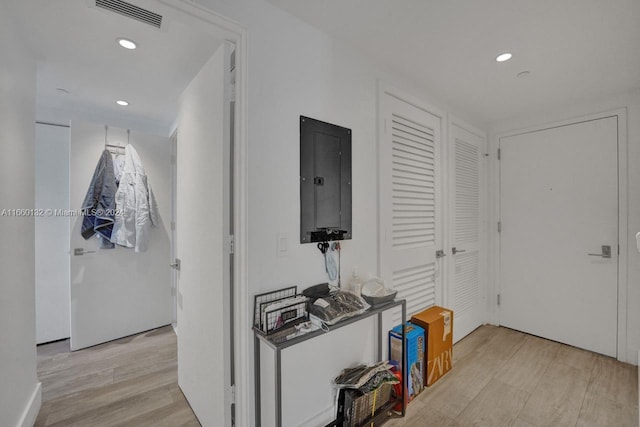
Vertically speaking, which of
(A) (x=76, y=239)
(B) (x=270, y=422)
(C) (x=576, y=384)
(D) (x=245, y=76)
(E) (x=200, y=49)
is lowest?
(C) (x=576, y=384)

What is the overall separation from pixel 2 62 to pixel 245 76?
1174 mm

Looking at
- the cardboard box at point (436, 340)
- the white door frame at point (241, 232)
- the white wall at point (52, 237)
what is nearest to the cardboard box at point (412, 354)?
the cardboard box at point (436, 340)

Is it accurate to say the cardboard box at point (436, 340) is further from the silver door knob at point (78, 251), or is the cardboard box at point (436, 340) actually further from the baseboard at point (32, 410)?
the silver door knob at point (78, 251)

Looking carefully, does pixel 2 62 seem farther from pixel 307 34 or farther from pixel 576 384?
pixel 576 384

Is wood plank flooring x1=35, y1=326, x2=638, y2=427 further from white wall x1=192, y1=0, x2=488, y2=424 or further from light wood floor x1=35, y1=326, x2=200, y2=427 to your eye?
white wall x1=192, y1=0, x2=488, y2=424

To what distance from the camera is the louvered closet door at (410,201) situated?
2.02 m

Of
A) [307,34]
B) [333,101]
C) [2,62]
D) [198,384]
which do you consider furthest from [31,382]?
[307,34]

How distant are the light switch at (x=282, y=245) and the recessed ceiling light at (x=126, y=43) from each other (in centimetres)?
139

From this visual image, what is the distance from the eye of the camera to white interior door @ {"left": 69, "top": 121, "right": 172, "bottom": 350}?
2.65 m

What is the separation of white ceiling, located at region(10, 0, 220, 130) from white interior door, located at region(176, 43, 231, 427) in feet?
0.54

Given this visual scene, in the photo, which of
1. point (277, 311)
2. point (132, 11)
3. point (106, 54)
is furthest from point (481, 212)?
point (106, 54)

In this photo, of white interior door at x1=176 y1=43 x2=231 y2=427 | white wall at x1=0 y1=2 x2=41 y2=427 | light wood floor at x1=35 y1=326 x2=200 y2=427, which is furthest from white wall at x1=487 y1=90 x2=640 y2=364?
white wall at x1=0 y1=2 x2=41 y2=427

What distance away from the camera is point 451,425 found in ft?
5.55

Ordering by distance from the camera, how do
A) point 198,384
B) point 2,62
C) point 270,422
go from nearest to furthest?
point 2,62 → point 270,422 → point 198,384
